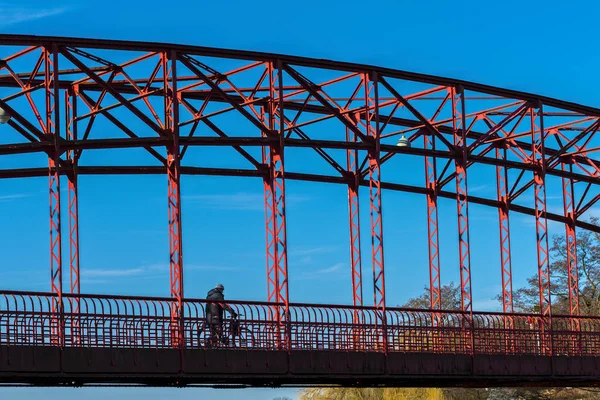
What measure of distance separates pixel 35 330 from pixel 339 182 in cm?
1267

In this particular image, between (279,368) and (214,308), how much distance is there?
6.59 feet

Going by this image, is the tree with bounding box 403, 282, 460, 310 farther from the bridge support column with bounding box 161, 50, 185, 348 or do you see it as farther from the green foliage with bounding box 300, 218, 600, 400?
the bridge support column with bounding box 161, 50, 185, 348

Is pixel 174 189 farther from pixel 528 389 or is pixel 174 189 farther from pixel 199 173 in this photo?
pixel 528 389

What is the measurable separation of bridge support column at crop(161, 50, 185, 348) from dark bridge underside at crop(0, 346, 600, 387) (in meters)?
0.68

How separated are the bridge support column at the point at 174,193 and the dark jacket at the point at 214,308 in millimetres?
790

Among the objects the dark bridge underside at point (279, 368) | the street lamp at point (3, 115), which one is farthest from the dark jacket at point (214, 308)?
the street lamp at point (3, 115)

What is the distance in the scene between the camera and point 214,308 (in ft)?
96.9

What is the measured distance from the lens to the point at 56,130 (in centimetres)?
2820

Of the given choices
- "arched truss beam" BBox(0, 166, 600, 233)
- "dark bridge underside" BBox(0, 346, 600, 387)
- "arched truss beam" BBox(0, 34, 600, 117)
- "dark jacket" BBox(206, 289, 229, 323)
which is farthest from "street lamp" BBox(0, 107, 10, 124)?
"dark jacket" BBox(206, 289, 229, 323)

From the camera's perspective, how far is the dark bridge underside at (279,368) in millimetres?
26641

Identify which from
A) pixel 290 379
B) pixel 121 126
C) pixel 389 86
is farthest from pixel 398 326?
pixel 121 126

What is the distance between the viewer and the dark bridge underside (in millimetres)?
26641

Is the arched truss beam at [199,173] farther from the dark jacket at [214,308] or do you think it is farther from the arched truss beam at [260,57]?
the dark jacket at [214,308]

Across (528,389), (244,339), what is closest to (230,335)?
(244,339)
